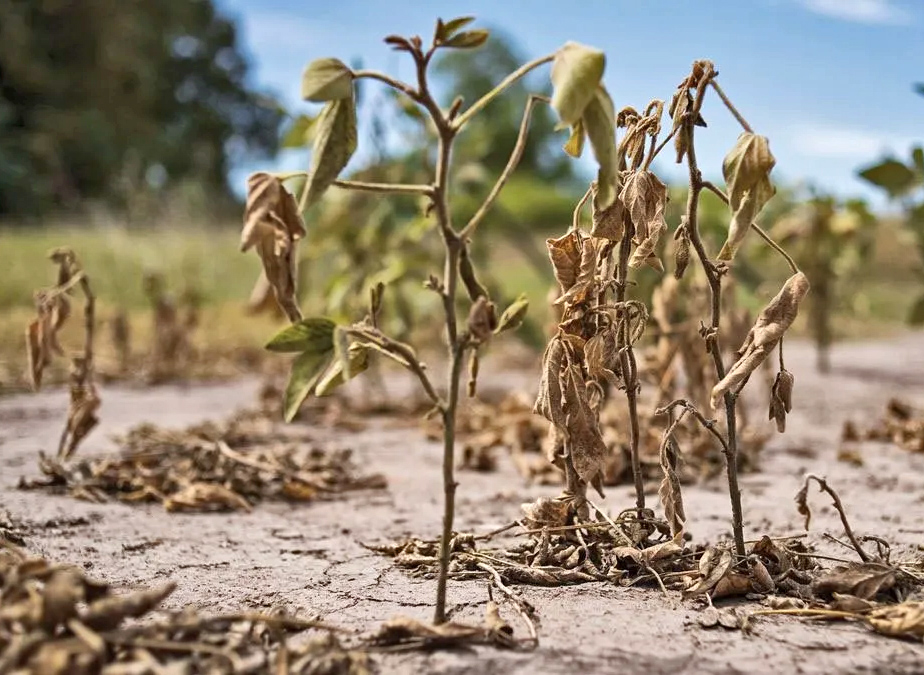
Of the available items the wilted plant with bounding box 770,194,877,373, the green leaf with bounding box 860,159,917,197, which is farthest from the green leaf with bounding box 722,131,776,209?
the wilted plant with bounding box 770,194,877,373

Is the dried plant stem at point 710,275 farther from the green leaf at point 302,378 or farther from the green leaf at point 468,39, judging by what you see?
the green leaf at point 302,378

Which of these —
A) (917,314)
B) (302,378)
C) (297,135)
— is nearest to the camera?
(302,378)

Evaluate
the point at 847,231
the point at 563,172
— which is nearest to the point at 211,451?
the point at 847,231

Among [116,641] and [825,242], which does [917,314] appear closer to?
[825,242]

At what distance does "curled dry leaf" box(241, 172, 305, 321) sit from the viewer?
48.8 inches

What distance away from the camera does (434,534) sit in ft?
6.38

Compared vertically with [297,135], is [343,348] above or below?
below

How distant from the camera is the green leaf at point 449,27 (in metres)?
1.22

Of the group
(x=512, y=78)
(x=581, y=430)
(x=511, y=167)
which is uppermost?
(x=512, y=78)

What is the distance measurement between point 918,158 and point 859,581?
2.20 metres

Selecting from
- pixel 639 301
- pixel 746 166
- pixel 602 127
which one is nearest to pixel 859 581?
pixel 639 301

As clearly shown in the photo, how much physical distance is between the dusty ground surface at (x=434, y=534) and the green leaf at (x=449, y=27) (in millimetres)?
784

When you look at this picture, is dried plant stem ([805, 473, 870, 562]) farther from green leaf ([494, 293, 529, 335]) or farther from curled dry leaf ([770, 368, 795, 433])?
green leaf ([494, 293, 529, 335])

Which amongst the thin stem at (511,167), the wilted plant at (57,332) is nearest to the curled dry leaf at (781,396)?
the thin stem at (511,167)
